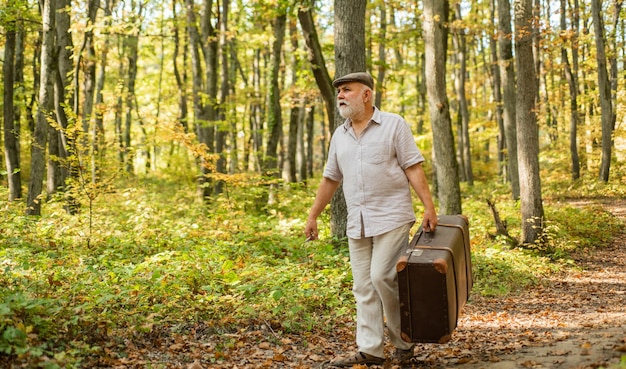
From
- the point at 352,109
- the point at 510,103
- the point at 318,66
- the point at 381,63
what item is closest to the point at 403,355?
the point at 352,109

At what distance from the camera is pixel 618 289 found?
878cm

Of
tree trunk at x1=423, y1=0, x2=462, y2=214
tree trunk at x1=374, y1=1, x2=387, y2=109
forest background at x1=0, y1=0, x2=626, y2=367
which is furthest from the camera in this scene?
tree trunk at x1=374, y1=1, x2=387, y2=109

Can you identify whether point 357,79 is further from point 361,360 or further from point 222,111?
point 222,111

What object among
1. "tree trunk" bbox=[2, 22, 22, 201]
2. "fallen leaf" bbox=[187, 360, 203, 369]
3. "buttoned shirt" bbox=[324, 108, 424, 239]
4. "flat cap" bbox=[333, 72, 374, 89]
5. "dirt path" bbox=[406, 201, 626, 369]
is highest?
"tree trunk" bbox=[2, 22, 22, 201]

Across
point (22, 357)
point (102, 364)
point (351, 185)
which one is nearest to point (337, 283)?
point (351, 185)

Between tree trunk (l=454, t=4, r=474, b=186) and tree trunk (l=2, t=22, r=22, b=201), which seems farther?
tree trunk (l=454, t=4, r=474, b=186)

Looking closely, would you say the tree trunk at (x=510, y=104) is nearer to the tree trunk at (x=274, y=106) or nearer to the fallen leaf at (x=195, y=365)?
the tree trunk at (x=274, y=106)

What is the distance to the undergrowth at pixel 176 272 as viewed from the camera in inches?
182

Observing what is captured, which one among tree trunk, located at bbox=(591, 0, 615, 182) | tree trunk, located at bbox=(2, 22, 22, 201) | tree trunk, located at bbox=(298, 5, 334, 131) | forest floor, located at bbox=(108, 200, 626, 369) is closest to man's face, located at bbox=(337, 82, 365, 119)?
forest floor, located at bbox=(108, 200, 626, 369)

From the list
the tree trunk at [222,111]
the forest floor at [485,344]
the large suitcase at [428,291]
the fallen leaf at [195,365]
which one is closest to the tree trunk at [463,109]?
the tree trunk at [222,111]

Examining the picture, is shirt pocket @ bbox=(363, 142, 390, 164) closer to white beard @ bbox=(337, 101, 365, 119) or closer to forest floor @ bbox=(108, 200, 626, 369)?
white beard @ bbox=(337, 101, 365, 119)

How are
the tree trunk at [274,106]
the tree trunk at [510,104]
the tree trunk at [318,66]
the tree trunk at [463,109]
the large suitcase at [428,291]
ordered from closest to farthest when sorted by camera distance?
the large suitcase at [428,291] → the tree trunk at [318,66] → the tree trunk at [510,104] → the tree trunk at [274,106] → the tree trunk at [463,109]

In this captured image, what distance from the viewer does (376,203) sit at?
15.3ft

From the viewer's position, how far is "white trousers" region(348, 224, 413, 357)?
4625 millimetres
